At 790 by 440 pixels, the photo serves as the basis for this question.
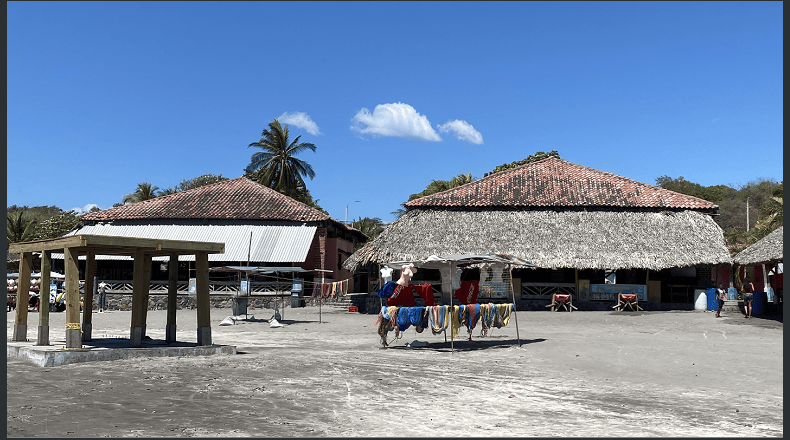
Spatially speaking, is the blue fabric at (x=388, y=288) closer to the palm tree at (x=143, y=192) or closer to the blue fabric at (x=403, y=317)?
the blue fabric at (x=403, y=317)

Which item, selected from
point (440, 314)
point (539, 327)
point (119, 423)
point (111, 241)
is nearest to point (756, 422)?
point (119, 423)

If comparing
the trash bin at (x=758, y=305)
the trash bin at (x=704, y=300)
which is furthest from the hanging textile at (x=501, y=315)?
the trash bin at (x=704, y=300)

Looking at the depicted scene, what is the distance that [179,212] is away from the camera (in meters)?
34.5

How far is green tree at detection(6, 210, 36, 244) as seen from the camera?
44.0 m

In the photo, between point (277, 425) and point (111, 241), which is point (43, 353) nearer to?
point (111, 241)

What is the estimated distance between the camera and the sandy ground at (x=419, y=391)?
20.0 ft

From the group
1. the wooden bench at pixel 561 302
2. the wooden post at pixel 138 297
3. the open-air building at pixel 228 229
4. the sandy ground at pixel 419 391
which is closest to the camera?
the sandy ground at pixel 419 391

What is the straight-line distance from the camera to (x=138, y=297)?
38.8 feet

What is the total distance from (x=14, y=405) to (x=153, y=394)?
54.7 inches

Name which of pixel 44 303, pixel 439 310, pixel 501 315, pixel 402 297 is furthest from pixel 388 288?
pixel 44 303

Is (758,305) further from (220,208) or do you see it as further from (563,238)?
(220,208)

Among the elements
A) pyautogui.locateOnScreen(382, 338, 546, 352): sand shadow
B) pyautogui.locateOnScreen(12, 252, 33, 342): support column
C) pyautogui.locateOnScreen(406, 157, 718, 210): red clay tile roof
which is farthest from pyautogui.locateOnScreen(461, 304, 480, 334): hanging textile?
pyautogui.locateOnScreen(406, 157, 718, 210): red clay tile roof

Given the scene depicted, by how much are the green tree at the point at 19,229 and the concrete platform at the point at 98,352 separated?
3649cm

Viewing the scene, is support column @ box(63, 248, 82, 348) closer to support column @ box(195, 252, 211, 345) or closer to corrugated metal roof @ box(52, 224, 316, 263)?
support column @ box(195, 252, 211, 345)
